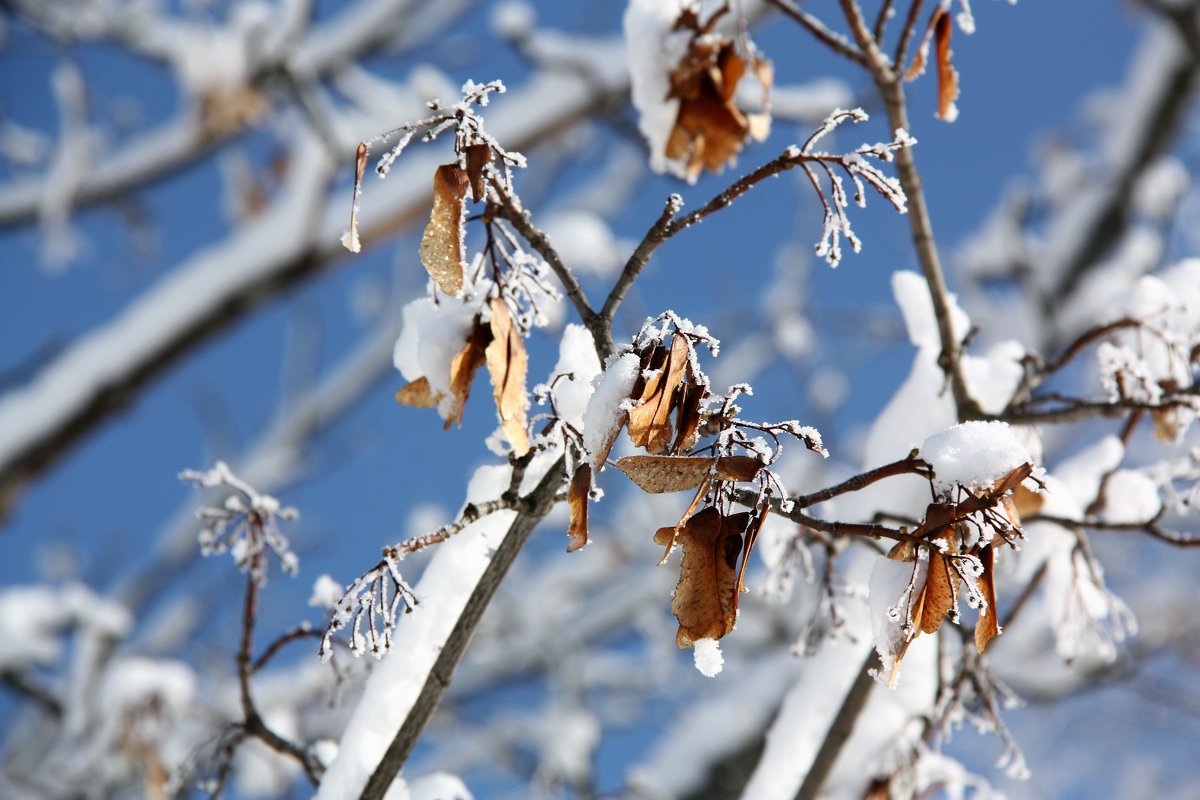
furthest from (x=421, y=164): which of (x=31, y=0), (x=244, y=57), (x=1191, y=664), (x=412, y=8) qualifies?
(x=1191, y=664)

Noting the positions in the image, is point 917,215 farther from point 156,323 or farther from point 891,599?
point 156,323

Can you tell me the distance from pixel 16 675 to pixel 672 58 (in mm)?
2697

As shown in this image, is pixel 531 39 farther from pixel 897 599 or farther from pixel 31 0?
pixel 31 0

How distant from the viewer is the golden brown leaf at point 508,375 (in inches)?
25.3

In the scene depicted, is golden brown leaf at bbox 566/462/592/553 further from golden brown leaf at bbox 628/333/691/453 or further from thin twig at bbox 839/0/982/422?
thin twig at bbox 839/0/982/422

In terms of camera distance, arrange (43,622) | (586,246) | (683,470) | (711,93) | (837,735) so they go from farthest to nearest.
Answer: (586,246) < (43,622) < (837,735) < (711,93) < (683,470)

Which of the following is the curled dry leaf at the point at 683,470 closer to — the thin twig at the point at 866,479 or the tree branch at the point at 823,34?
the thin twig at the point at 866,479

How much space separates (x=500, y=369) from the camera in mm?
646

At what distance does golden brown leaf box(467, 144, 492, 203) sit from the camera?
0.65 meters

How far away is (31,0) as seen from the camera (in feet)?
13.8

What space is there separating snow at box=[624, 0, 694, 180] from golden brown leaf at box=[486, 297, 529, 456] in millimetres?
310

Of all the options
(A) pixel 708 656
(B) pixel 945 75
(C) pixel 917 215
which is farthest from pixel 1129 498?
(A) pixel 708 656

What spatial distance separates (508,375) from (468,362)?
51mm

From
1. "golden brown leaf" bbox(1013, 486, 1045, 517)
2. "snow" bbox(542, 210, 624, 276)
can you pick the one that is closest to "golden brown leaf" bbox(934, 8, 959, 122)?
"golden brown leaf" bbox(1013, 486, 1045, 517)
